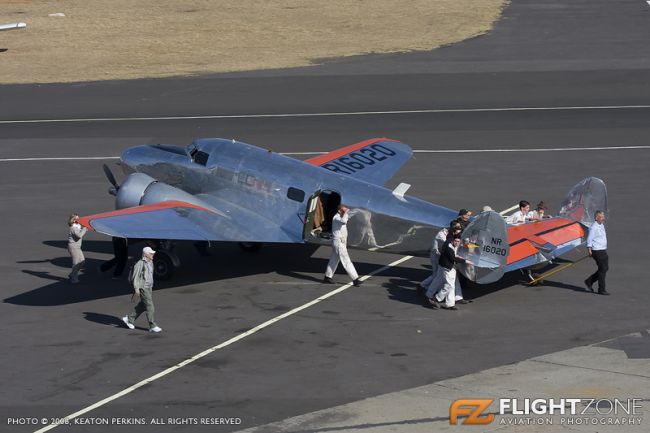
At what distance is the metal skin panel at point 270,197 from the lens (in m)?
26.0

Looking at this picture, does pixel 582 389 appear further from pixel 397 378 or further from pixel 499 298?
pixel 499 298

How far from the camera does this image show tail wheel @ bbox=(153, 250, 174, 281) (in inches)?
1063

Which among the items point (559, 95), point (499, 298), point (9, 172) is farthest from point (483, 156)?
point (9, 172)

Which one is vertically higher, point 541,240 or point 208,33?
point 541,240

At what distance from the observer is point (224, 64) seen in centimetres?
6100

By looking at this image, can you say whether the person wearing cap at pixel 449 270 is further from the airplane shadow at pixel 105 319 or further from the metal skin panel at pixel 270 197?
the airplane shadow at pixel 105 319

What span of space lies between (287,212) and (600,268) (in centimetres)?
835

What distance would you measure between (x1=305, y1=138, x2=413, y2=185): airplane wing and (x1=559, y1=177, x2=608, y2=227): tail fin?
6964mm

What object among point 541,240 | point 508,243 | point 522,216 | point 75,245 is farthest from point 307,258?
point 541,240

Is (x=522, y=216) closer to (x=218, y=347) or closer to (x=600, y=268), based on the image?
(x=600, y=268)

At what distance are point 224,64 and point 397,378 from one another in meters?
43.1

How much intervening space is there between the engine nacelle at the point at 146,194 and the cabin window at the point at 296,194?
2.33m

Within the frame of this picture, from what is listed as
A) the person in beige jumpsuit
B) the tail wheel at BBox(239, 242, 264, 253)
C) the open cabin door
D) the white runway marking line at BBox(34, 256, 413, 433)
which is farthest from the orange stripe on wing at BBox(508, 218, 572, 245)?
the person in beige jumpsuit

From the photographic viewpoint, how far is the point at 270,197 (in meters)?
27.8
